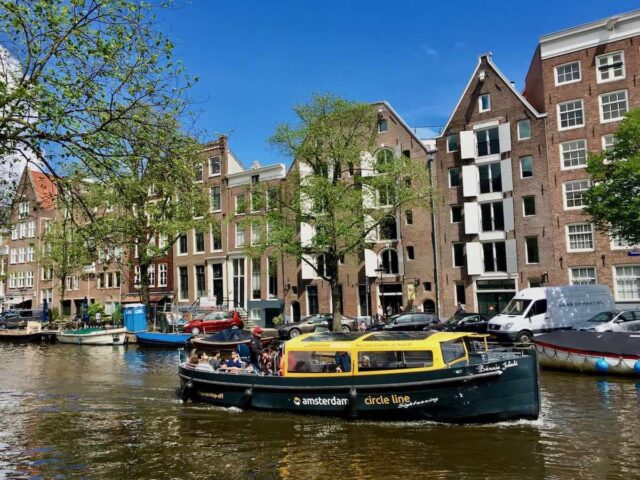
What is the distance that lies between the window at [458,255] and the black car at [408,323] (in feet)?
21.9

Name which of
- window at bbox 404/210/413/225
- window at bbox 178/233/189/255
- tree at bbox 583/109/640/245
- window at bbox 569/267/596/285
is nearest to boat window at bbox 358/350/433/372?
tree at bbox 583/109/640/245

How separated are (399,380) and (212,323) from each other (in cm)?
2437

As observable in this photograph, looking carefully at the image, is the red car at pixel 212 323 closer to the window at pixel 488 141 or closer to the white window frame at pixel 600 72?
the window at pixel 488 141

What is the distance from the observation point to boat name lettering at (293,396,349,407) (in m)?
14.3

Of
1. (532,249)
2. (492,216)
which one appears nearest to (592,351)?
(532,249)

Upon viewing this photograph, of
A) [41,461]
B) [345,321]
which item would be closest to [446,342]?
[41,461]

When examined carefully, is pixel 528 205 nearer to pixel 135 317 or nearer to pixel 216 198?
pixel 216 198

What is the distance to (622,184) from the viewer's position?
75.2ft

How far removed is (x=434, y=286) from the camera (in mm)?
37844

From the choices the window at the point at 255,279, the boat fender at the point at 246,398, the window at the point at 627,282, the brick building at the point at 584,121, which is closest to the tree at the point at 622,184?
the window at the point at 627,282

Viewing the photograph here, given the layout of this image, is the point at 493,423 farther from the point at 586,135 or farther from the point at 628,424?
the point at 586,135

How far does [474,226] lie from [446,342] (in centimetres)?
2364

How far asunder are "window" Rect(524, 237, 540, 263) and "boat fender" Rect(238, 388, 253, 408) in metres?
24.9

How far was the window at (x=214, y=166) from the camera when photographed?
4922 cm
